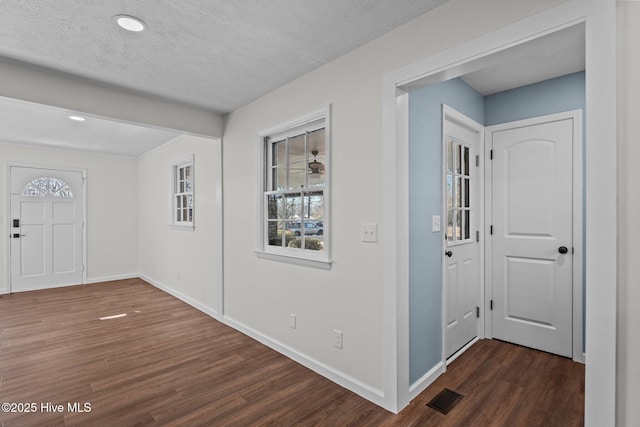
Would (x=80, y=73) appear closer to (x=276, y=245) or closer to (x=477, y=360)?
(x=276, y=245)

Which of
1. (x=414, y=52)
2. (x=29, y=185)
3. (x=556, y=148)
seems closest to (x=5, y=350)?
(x=29, y=185)

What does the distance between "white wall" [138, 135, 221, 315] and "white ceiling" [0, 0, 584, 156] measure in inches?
50.2

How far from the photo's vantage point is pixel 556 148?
285cm

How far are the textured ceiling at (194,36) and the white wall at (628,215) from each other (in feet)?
3.17

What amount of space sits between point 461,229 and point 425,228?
0.84m

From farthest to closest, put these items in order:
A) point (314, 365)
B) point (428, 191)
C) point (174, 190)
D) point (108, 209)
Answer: point (108, 209)
point (174, 190)
point (314, 365)
point (428, 191)

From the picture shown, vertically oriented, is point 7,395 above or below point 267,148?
below

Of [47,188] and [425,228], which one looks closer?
[425,228]

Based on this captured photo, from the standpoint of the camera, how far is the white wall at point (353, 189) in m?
1.84

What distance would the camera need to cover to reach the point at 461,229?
3.03 m

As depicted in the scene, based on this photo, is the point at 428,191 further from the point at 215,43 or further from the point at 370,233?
the point at 215,43

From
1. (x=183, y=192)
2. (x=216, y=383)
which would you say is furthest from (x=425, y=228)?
(x=183, y=192)

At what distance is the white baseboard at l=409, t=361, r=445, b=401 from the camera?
2229 mm

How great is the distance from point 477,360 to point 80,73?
4.25m
